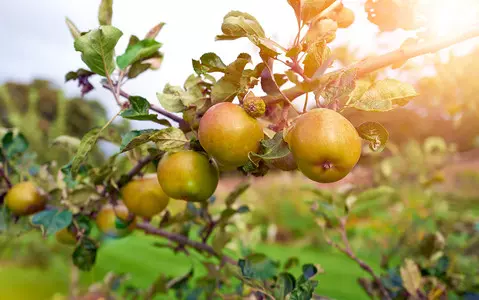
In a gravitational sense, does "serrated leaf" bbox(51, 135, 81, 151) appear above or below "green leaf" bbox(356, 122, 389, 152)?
below

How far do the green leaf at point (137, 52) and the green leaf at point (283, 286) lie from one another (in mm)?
495

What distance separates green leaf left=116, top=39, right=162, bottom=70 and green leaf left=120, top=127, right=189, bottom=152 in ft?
0.63

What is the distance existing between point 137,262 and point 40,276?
177 cm

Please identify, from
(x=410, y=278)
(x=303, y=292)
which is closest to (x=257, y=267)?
(x=303, y=292)

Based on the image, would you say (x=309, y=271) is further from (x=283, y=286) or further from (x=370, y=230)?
(x=370, y=230)

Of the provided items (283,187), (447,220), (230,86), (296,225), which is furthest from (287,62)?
(283,187)

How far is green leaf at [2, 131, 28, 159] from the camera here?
113 centimetres

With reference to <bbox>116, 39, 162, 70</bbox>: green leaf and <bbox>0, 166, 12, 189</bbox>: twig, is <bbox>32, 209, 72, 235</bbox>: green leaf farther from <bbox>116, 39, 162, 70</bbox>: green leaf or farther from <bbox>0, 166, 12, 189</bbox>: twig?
<bbox>116, 39, 162, 70</bbox>: green leaf

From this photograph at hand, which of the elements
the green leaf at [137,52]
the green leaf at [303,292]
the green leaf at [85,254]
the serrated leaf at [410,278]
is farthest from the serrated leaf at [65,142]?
the serrated leaf at [410,278]

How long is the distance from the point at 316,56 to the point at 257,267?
1.64ft

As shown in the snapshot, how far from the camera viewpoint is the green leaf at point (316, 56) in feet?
1.77

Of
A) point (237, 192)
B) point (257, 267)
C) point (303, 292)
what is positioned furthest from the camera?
point (237, 192)

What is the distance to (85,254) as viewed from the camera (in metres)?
0.97

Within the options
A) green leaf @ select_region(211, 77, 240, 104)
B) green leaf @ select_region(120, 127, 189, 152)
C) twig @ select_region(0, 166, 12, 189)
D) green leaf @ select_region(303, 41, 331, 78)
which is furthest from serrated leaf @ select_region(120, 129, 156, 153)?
twig @ select_region(0, 166, 12, 189)
